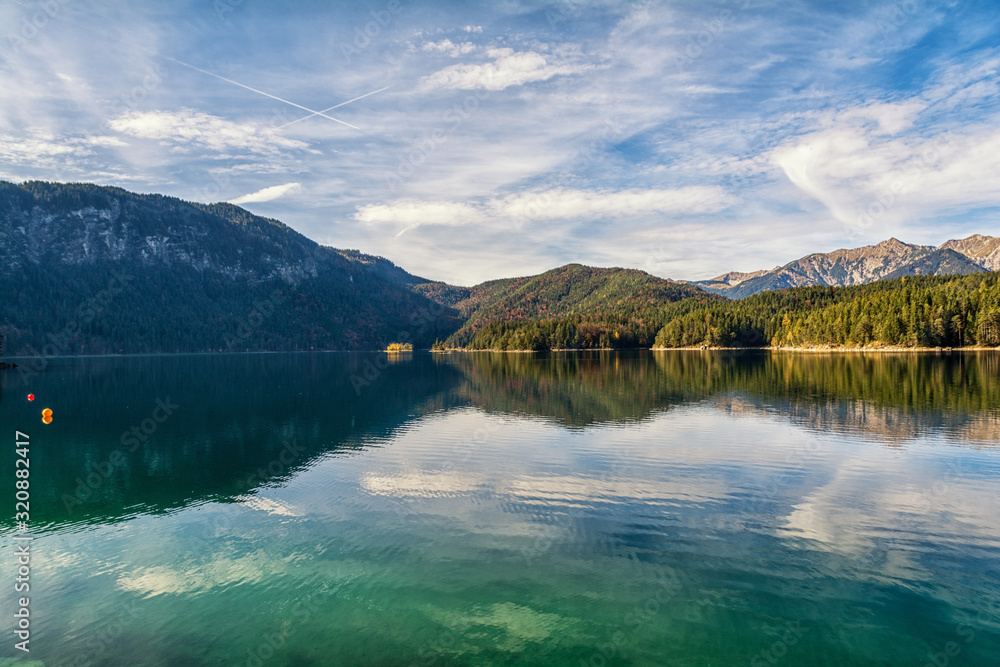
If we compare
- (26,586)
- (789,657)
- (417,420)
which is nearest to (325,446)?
(417,420)

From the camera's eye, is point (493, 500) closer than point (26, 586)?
No

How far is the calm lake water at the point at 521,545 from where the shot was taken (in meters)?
14.0

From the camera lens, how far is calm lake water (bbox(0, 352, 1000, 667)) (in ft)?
45.9

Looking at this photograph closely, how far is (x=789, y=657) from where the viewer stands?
1308 cm

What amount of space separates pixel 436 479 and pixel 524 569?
13.3 meters

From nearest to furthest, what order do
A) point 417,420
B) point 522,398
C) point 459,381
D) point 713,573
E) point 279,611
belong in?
point 279,611 → point 713,573 → point 417,420 → point 522,398 → point 459,381

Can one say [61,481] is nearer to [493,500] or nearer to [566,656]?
[493,500]

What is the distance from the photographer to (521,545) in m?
20.2

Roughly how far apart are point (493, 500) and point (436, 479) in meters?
5.65

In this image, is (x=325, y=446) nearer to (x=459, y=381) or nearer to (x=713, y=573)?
(x=713, y=573)

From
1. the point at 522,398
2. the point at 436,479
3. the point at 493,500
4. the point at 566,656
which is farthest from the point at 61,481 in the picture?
the point at 522,398

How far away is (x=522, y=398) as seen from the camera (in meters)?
70.2

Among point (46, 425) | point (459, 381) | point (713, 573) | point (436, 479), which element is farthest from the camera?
point (459, 381)

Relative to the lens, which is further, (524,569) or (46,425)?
(46,425)
